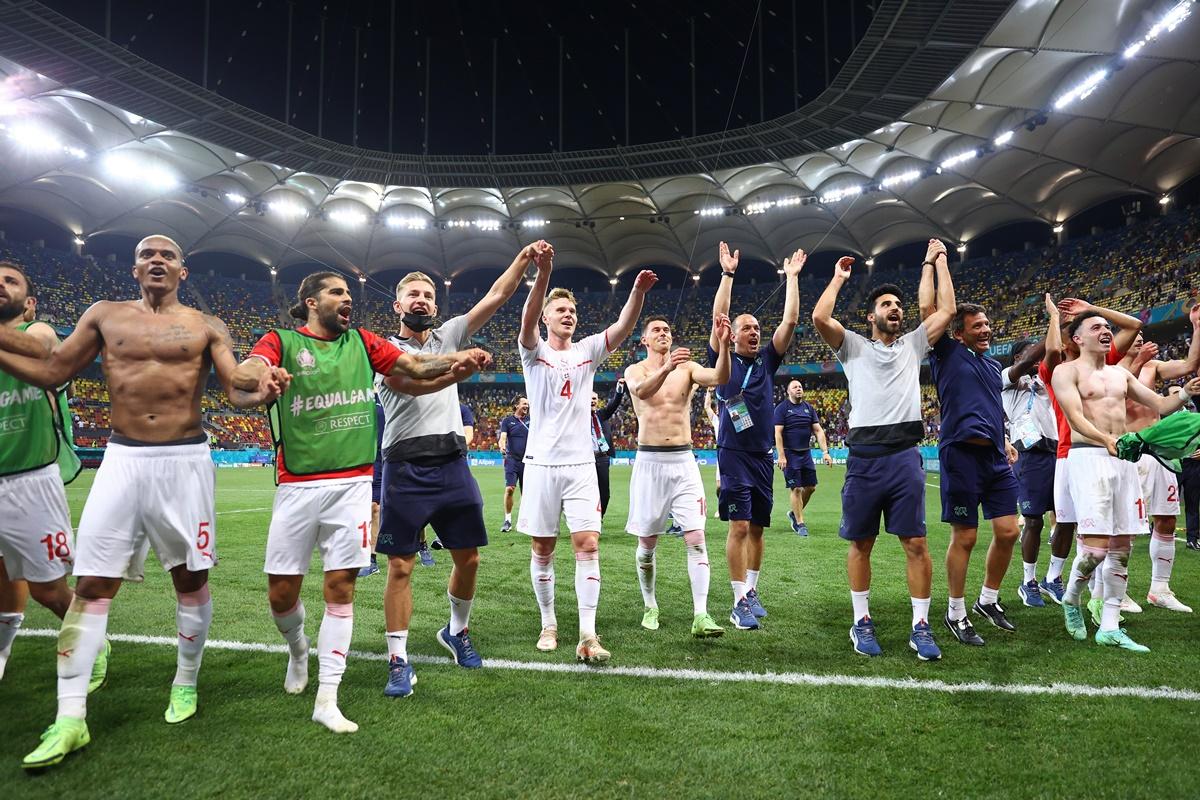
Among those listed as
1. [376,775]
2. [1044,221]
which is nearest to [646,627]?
[376,775]

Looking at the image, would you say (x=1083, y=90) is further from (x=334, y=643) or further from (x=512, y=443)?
(x=334, y=643)

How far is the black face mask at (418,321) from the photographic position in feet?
14.6

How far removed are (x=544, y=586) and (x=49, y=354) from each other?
3.37m

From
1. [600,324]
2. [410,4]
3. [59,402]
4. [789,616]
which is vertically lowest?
[789,616]

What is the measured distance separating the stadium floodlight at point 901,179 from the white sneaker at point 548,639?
36.9 m

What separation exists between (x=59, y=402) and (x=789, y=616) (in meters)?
5.63

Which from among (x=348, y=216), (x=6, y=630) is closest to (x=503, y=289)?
(x=6, y=630)

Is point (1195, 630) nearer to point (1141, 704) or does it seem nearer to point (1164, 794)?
point (1141, 704)

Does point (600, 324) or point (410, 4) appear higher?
point (410, 4)

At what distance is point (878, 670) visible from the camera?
4293mm

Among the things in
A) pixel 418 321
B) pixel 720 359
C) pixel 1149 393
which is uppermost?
pixel 418 321

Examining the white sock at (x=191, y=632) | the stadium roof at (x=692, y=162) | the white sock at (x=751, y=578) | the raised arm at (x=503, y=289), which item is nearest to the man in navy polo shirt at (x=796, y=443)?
the white sock at (x=751, y=578)

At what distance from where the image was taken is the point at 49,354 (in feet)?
11.7

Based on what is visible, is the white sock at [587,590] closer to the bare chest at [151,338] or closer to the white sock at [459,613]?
the white sock at [459,613]
